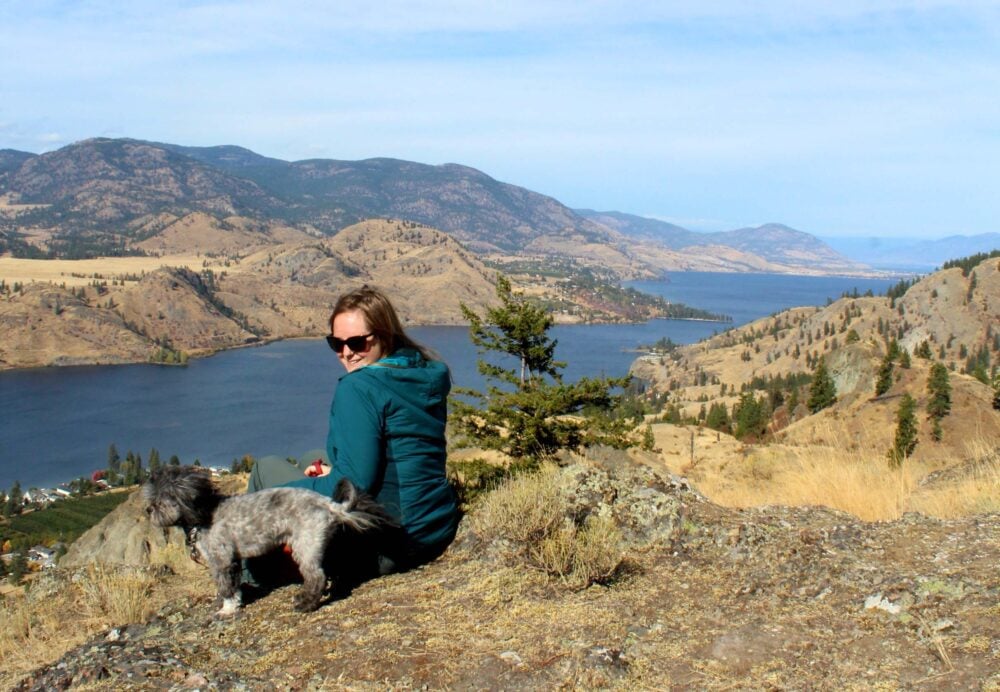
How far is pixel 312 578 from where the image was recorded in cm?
425

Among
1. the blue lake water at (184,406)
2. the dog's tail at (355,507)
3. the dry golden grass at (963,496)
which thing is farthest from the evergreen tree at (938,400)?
the dog's tail at (355,507)

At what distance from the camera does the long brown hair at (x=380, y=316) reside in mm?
4805

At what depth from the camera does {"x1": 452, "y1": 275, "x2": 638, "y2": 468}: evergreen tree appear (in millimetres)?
13820

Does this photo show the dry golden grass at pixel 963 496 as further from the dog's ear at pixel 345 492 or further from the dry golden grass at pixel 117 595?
the dry golden grass at pixel 117 595

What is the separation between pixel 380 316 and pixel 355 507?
1.26 m

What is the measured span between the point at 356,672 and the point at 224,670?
→ 0.69 metres

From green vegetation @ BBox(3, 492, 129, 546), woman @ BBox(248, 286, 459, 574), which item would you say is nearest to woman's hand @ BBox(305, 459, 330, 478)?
woman @ BBox(248, 286, 459, 574)

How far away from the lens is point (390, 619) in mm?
4074

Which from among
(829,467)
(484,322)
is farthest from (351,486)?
(484,322)

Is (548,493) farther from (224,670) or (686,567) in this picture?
(224,670)

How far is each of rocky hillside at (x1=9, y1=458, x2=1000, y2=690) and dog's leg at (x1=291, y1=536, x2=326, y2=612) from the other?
93 millimetres

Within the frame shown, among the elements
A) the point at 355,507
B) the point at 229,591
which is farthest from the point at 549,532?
the point at 229,591

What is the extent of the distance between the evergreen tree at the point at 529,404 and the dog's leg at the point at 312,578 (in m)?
8.65

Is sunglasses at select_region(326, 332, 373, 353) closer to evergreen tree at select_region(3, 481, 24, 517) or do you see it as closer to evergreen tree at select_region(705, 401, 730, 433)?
evergreen tree at select_region(705, 401, 730, 433)
